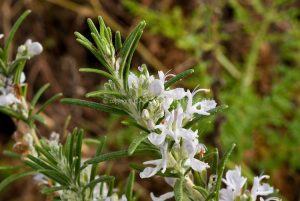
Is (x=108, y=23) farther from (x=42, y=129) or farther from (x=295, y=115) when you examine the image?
(x=295, y=115)

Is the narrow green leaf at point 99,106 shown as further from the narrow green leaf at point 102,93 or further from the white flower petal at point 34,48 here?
the white flower petal at point 34,48

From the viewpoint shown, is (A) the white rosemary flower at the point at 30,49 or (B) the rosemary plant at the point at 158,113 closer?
(B) the rosemary plant at the point at 158,113

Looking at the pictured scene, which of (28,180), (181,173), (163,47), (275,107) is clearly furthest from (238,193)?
(163,47)

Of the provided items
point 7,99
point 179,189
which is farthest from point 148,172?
point 7,99

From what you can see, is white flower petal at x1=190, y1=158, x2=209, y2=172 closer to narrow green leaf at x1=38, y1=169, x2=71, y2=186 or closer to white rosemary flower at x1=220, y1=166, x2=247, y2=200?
white rosemary flower at x1=220, y1=166, x2=247, y2=200

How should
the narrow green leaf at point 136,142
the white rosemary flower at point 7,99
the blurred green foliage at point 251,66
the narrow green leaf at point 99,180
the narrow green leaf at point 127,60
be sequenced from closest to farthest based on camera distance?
the narrow green leaf at point 136,142
the narrow green leaf at point 127,60
the narrow green leaf at point 99,180
the white rosemary flower at point 7,99
the blurred green foliage at point 251,66

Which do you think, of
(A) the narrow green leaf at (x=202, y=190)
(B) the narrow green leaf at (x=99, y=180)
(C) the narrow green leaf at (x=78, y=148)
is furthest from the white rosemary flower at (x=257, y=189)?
(C) the narrow green leaf at (x=78, y=148)

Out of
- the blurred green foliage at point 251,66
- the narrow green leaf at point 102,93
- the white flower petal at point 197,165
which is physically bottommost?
the white flower petal at point 197,165
